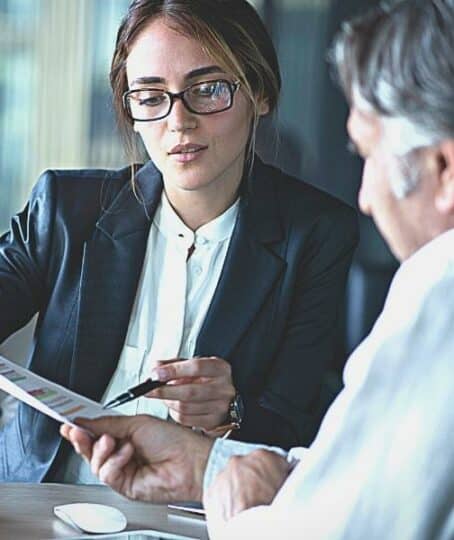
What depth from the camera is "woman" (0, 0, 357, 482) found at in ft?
7.06

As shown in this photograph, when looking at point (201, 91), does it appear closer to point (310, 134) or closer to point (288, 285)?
point (288, 285)

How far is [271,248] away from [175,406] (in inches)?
17.9

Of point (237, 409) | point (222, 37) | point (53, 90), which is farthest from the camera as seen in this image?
point (53, 90)

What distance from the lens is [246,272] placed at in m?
2.28

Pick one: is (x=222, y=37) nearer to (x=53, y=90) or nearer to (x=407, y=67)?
(x=407, y=67)

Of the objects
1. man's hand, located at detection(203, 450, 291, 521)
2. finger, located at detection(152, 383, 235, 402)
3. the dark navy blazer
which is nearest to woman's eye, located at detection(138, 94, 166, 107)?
the dark navy blazer

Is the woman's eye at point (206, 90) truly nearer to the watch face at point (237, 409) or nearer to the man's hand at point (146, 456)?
the watch face at point (237, 409)

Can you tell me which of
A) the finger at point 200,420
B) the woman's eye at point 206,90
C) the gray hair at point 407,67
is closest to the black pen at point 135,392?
the finger at point 200,420

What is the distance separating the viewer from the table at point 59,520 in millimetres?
1676

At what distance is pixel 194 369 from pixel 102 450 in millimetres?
365

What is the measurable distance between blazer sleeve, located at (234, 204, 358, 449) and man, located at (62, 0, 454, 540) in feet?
2.71

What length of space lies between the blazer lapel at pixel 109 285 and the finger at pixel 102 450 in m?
0.60

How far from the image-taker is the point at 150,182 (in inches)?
91.7

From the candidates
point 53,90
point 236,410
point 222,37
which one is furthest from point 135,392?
point 53,90
